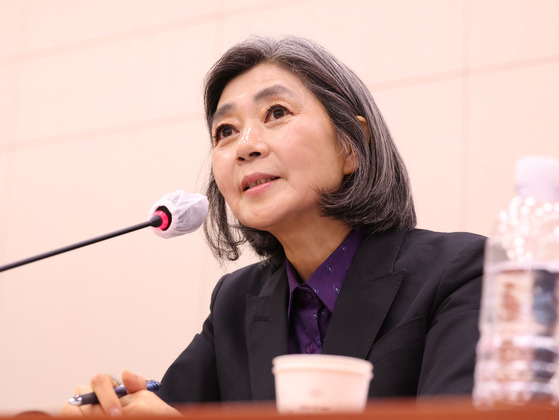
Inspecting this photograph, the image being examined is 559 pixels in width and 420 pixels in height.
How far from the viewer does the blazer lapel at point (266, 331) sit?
62.2 inches

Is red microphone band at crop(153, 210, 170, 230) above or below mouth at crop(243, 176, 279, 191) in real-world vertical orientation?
below

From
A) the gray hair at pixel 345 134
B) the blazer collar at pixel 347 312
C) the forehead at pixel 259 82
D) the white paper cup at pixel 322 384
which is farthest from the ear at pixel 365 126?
the white paper cup at pixel 322 384

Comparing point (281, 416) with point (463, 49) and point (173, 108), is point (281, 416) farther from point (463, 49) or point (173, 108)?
point (173, 108)

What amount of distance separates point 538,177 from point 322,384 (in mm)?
256

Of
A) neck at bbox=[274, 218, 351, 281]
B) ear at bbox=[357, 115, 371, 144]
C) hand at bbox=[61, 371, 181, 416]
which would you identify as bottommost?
hand at bbox=[61, 371, 181, 416]

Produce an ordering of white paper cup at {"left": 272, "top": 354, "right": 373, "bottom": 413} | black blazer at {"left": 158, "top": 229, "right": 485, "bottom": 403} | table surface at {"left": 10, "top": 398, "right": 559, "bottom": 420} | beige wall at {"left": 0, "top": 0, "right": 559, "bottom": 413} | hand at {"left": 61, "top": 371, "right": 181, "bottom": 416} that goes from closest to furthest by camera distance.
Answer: table surface at {"left": 10, "top": 398, "right": 559, "bottom": 420}
white paper cup at {"left": 272, "top": 354, "right": 373, "bottom": 413}
hand at {"left": 61, "top": 371, "right": 181, "bottom": 416}
black blazer at {"left": 158, "top": 229, "right": 485, "bottom": 403}
beige wall at {"left": 0, "top": 0, "right": 559, "bottom": 413}

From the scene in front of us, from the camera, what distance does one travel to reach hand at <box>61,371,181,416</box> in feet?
3.58

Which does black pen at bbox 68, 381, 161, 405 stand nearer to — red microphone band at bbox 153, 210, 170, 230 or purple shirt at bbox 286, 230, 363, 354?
red microphone band at bbox 153, 210, 170, 230

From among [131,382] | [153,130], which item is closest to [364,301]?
[131,382]

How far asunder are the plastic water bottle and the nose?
0.89 metres

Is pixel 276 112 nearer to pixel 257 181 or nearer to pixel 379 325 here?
pixel 257 181

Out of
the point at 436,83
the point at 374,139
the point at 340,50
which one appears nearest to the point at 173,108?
the point at 340,50

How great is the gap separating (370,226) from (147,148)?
65.8 inches

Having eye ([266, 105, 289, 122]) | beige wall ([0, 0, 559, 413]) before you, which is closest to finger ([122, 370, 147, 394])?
eye ([266, 105, 289, 122])
